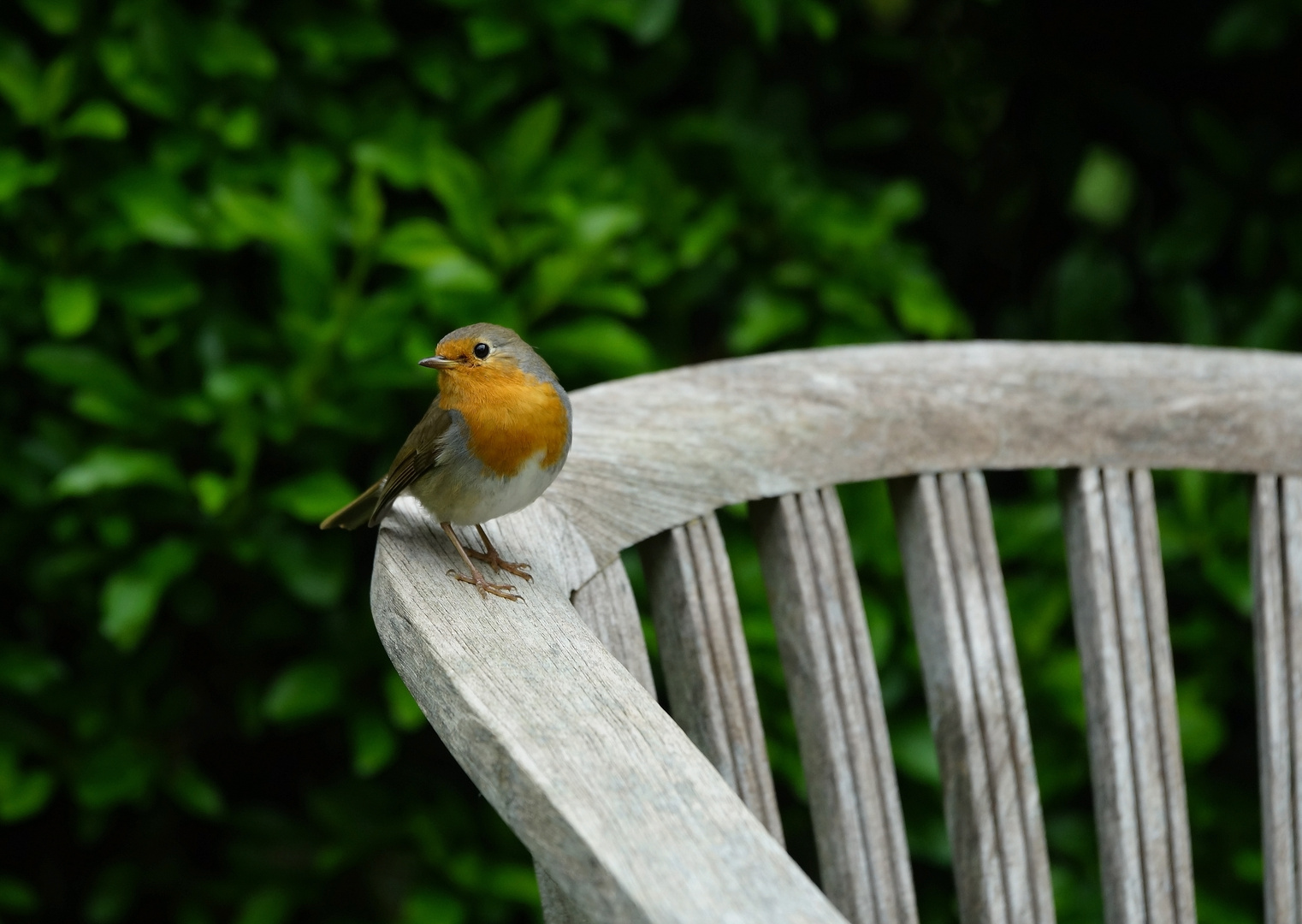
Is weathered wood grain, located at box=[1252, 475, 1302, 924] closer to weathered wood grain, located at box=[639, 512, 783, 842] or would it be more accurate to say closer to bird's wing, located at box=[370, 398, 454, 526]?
weathered wood grain, located at box=[639, 512, 783, 842]

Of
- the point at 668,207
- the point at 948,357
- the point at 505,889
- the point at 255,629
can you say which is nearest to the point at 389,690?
the point at 255,629

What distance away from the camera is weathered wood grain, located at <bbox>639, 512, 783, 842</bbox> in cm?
112

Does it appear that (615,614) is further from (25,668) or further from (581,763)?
(25,668)

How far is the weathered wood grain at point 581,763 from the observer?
0.62 m

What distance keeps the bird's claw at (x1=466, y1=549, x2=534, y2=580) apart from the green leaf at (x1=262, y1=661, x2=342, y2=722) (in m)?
0.96

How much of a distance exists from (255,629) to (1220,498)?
1741mm

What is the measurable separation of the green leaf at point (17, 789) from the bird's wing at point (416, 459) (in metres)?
1.17

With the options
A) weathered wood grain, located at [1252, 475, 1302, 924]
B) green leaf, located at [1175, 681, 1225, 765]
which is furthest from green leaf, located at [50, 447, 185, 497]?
green leaf, located at [1175, 681, 1225, 765]

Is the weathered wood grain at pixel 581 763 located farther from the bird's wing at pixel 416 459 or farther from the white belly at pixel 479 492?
the bird's wing at pixel 416 459

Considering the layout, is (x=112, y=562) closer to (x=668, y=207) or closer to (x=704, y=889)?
(x=668, y=207)

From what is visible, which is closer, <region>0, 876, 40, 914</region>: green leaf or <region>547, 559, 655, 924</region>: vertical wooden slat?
<region>547, 559, 655, 924</region>: vertical wooden slat

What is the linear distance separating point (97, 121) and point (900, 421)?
134 cm

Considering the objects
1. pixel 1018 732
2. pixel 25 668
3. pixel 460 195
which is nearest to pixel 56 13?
pixel 460 195

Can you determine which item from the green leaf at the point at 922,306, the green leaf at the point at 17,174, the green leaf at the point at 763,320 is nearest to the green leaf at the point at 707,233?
the green leaf at the point at 763,320
